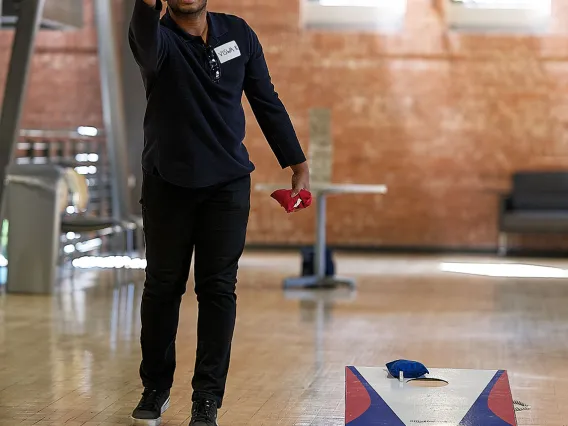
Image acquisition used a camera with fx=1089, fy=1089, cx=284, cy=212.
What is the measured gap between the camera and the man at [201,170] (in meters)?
2.97

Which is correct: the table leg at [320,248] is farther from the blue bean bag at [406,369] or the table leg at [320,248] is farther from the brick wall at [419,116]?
the blue bean bag at [406,369]

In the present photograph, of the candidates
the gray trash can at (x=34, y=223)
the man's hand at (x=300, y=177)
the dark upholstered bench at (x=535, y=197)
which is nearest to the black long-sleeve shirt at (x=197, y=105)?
the man's hand at (x=300, y=177)

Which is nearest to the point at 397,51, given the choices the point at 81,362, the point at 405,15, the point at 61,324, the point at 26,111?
the point at 405,15

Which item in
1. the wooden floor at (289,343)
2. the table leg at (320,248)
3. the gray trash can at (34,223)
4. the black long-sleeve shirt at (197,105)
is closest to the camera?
the black long-sleeve shirt at (197,105)

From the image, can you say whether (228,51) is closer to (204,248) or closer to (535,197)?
(204,248)

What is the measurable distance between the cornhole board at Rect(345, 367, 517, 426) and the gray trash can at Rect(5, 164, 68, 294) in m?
4.16

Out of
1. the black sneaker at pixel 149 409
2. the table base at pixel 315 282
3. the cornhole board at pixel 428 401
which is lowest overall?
the table base at pixel 315 282

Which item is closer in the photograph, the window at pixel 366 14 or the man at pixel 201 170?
the man at pixel 201 170

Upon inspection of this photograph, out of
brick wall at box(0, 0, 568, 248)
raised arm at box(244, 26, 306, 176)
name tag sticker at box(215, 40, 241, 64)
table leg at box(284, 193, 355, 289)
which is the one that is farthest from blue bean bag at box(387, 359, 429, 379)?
brick wall at box(0, 0, 568, 248)

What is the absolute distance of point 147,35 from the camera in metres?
2.77

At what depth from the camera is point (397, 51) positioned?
1091 cm

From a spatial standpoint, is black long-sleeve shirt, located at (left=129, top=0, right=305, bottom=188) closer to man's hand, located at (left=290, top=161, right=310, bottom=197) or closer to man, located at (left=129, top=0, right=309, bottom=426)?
man, located at (left=129, top=0, right=309, bottom=426)

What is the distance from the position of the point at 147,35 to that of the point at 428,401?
3.98 ft

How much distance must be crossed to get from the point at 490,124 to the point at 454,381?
8.01 m
